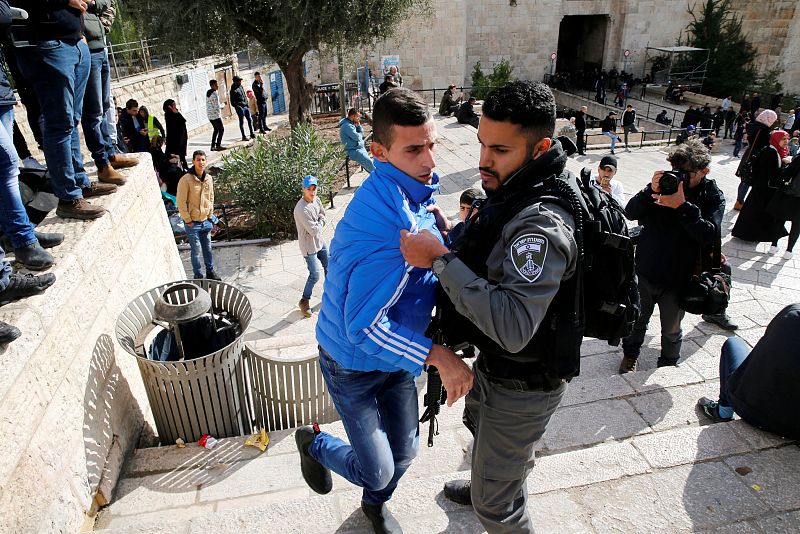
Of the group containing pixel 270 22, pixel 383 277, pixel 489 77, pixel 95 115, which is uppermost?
pixel 270 22

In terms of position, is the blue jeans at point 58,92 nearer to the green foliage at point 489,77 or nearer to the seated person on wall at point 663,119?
the green foliage at point 489,77

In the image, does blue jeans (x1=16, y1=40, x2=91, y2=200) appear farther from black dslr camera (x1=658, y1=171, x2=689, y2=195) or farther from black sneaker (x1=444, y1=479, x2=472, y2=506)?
black dslr camera (x1=658, y1=171, x2=689, y2=195)

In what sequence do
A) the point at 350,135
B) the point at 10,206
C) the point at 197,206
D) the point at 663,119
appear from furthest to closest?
1. the point at 663,119
2. the point at 350,135
3. the point at 197,206
4. the point at 10,206

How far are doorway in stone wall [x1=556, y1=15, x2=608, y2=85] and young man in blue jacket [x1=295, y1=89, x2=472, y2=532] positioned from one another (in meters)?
27.7

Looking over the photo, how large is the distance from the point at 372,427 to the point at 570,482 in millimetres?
1107

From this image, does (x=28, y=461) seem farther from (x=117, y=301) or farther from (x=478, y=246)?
(x=478, y=246)

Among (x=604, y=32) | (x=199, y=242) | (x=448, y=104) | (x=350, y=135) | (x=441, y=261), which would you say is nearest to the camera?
(x=441, y=261)

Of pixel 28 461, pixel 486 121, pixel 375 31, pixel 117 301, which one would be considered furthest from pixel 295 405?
pixel 375 31

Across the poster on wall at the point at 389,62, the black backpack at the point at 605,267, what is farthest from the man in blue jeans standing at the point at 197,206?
the poster on wall at the point at 389,62

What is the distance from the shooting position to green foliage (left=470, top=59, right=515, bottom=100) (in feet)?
76.7

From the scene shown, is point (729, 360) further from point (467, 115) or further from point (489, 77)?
point (489, 77)

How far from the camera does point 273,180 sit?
8.04 m

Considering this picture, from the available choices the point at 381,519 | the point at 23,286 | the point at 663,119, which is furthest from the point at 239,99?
the point at 663,119

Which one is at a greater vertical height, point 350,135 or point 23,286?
point 23,286
